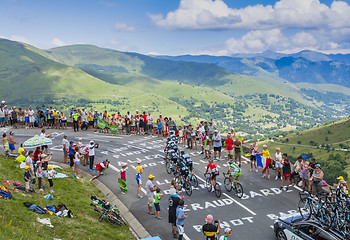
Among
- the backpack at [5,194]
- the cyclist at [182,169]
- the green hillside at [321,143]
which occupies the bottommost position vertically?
the green hillside at [321,143]

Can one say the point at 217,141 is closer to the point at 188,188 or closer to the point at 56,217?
the point at 188,188

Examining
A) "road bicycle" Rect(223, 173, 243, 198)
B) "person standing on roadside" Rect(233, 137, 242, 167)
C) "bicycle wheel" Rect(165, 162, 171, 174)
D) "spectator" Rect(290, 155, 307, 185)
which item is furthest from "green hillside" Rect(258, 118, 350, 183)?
"road bicycle" Rect(223, 173, 243, 198)

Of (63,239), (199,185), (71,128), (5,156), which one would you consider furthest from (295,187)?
(71,128)

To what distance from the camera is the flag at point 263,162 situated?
2127 centimetres

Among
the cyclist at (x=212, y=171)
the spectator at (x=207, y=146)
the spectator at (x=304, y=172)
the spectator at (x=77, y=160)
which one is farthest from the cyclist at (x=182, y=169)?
the spectator at (x=304, y=172)

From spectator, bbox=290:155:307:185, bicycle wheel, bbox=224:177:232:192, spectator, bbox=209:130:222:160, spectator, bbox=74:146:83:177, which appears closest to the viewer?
bicycle wheel, bbox=224:177:232:192

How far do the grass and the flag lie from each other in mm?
10863

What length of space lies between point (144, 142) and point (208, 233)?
1954 cm

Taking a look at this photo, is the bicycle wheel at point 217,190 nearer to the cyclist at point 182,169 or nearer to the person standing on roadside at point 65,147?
the cyclist at point 182,169

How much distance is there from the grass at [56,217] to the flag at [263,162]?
10.9 m

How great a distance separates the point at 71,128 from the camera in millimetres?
37281

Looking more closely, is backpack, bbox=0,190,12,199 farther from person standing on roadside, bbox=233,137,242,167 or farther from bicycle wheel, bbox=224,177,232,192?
person standing on roadside, bbox=233,137,242,167

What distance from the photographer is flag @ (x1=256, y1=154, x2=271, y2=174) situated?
837 inches

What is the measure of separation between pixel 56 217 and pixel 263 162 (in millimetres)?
14313
